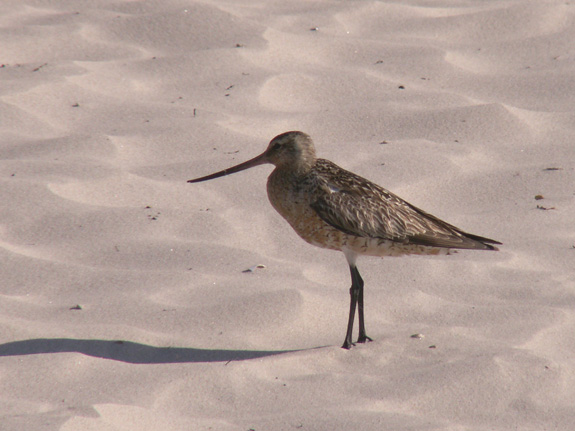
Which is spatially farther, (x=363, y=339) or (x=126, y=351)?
(x=363, y=339)

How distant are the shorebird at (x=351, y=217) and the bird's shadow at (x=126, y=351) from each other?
0.67m

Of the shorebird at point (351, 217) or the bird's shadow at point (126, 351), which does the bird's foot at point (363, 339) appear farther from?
the bird's shadow at point (126, 351)

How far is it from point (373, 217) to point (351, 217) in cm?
13

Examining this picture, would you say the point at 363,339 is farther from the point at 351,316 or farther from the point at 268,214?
the point at 268,214

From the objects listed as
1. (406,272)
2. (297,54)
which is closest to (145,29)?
(297,54)

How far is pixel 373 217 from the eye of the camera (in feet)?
17.0

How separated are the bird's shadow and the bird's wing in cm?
79

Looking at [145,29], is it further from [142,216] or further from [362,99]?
[142,216]

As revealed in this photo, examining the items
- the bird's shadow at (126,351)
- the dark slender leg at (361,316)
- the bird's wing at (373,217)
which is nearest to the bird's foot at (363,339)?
the dark slender leg at (361,316)

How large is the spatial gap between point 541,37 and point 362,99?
7.56 ft

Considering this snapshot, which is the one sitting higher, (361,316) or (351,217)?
(351,217)

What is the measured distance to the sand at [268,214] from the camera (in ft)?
14.7

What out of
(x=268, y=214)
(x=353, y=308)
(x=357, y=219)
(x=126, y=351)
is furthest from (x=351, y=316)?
(x=268, y=214)

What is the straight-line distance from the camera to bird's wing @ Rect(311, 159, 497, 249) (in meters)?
5.13
